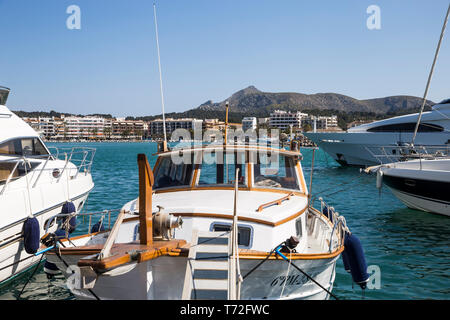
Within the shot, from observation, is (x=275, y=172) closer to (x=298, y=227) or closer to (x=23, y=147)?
(x=298, y=227)

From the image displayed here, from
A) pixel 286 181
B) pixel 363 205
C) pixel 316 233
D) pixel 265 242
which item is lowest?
pixel 363 205

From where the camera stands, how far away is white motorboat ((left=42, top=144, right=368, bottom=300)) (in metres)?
5.26

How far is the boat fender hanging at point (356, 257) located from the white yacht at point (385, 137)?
83.6 feet

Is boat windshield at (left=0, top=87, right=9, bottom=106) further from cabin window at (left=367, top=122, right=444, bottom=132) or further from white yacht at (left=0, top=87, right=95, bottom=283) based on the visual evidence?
cabin window at (left=367, top=122, right=444, bottom=132)

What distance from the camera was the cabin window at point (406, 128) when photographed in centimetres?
3522

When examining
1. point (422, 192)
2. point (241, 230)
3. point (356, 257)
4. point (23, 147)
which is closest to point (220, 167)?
point (241, 230)

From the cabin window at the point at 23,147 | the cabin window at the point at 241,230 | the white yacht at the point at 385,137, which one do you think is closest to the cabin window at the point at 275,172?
the cabin window at the point at 241,230

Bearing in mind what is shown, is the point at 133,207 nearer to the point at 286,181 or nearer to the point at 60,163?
the point at 286,181

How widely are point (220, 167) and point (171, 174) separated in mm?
1123

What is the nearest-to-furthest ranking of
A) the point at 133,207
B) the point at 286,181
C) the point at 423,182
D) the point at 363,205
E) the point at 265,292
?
the point at 265,292 → the point at 133,207 → the point at 286,181 → the point at 423,182 → the point at 363,205

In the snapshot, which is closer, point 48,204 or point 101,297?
point 101,297
